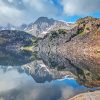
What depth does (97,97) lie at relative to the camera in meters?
40.9

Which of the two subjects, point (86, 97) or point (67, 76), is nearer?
point (86, 97)

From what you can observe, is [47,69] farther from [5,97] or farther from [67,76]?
[5,97]

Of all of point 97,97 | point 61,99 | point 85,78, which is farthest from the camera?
point 85,78

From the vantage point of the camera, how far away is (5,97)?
61062mm

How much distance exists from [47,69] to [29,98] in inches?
3596

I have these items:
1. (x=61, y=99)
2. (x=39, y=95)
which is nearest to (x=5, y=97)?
(x=39, y=95)

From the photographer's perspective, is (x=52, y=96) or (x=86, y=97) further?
(x=52, y=96)

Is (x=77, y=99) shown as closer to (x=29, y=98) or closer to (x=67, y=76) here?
(x=29, y=98)

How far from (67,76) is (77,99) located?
204ft

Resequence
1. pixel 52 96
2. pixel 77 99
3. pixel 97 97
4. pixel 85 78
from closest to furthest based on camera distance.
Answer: pixel 97 97
pixel 77 99
pixel 52 96
pixel 85 78

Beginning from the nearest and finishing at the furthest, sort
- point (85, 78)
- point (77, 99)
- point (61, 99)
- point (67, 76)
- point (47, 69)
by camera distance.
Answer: point (77, 99) < point (61, 99) < point (85, 78) < point (67, 76) < point (47, 69)

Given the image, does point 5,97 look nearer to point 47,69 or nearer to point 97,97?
point 97,97

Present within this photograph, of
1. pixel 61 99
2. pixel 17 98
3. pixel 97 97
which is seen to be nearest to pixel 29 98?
pixel 17 98

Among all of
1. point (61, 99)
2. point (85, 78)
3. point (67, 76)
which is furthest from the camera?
point (67, 76)
